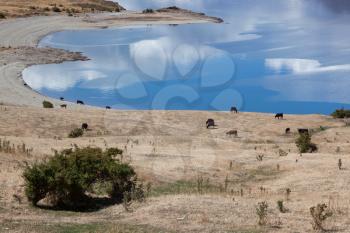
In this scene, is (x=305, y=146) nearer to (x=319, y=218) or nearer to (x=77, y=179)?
(x=77, y=179)

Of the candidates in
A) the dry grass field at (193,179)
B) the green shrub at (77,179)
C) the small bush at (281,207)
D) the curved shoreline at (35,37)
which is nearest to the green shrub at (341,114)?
the dry grass field at (193,179)

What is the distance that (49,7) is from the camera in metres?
144

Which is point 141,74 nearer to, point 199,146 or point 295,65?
point 295,65

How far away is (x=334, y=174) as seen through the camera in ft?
78.5

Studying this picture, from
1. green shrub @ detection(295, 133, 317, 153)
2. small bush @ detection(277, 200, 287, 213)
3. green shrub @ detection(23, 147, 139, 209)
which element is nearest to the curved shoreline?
green shrub @ detection(295, 133, 317, 153)

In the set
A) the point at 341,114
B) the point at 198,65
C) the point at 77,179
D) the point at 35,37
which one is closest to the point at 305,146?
the point at 77,179

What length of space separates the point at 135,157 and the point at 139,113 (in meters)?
23.2

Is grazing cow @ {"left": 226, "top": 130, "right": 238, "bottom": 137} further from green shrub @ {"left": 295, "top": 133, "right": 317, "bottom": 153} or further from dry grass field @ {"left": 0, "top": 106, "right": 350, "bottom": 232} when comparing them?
green shrub @ {"left": 295, "top": 133, "right": 317, "bottom": 153}

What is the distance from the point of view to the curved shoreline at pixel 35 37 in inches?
2482

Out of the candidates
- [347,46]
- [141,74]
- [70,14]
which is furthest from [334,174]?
[70,14]

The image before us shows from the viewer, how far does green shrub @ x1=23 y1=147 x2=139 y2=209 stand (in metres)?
19.8

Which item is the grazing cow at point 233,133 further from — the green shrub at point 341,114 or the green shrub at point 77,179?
the green shrub at point 77,179

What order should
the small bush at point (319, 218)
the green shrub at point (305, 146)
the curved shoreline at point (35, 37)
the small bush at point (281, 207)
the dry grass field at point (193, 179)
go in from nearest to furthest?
the small bush at point (319, 218) < the dry grass field at point (193, 179) < the small bush at point (281, 207) < the green shrub at point (305, 146) < the curved shoreline at point (35, 37)

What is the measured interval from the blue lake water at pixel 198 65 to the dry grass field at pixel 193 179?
72.8 feet
